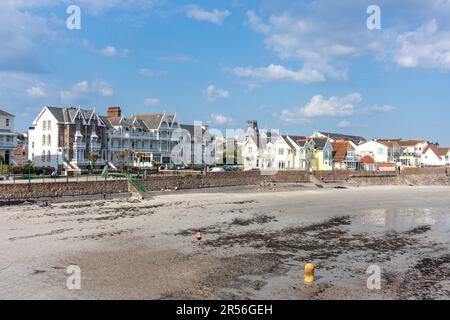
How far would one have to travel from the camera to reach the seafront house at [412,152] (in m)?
114

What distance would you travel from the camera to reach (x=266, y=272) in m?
17.4

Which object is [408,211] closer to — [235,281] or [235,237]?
[235,237]

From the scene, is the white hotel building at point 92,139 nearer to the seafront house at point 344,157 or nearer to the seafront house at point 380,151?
the seafront house at point 344,157

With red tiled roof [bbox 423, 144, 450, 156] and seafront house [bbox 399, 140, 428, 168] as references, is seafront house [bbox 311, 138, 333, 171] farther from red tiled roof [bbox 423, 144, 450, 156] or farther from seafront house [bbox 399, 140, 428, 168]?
red tiled roof [bbox 423, 144, 450, 156]

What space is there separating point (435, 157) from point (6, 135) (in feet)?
338

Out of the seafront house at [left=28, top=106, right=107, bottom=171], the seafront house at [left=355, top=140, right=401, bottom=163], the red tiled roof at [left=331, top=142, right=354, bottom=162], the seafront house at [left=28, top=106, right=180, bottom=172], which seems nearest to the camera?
the seafront house at [left=28, top=106, right=107, bottom=171]

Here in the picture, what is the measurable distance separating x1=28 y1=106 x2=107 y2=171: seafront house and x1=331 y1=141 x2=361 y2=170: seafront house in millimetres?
49439

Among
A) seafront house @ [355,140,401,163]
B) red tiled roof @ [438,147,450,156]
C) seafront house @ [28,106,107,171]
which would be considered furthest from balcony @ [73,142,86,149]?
red tiled roof @ [438,147,450,156]

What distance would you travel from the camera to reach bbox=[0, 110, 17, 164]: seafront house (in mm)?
57750

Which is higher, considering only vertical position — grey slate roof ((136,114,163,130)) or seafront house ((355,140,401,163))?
grey slate roof ((136,114,163,130))

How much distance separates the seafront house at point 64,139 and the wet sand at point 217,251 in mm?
28811

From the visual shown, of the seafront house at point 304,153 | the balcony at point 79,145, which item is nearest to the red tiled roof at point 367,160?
the seafront house at point 304,153

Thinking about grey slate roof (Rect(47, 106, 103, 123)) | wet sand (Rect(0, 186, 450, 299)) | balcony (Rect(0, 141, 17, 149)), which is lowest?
wet sand (Rect(0, 186, 450, 299))
